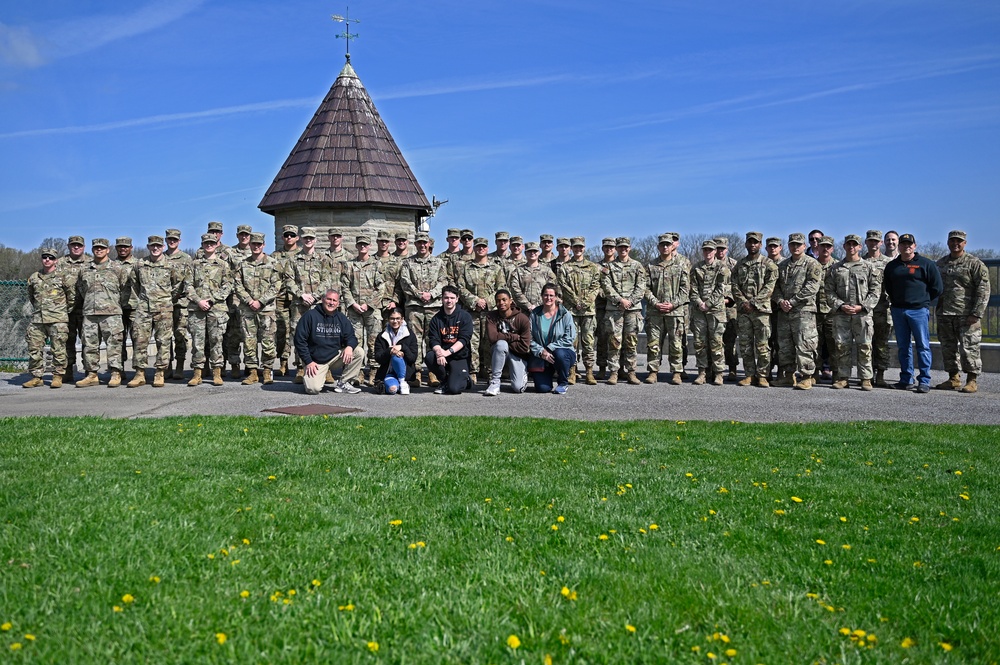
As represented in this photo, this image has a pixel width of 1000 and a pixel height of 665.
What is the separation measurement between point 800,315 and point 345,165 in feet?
40.0

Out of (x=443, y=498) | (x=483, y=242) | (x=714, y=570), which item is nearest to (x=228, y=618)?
(x=443, y=498)

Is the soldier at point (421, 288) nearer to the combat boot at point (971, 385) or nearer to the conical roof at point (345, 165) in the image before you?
the conical roof at point (345, 165)

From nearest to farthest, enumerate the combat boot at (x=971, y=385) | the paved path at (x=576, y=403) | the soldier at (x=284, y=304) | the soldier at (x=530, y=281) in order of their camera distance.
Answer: the paved path at (x=576, y=403) < the combat boot at (x=971, y=385) < the soldier at (x=284, y=304) < the soldier at (x=530, y=281)

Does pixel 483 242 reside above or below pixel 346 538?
above

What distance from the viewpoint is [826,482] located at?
22.3 feet

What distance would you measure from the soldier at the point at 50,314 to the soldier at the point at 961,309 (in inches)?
546

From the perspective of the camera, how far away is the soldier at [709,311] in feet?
45.8

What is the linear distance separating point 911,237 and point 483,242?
6780mm

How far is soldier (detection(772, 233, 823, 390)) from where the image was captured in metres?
13.5

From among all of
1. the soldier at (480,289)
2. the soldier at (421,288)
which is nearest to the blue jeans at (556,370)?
the soldier at (480,289)

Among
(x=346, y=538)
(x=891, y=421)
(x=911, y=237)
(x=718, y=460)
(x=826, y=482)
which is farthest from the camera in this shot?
(x=911, y=237)

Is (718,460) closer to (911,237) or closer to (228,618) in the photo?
(228,618)

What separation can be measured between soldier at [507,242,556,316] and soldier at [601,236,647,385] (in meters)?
1.03

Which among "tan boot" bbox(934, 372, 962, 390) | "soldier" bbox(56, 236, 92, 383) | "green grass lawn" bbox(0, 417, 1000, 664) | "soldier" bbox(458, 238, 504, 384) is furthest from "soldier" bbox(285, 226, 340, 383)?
"tan boot" bbox(934, 372, 962, 390)
